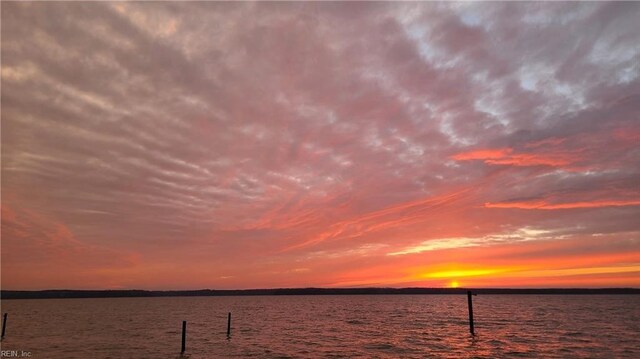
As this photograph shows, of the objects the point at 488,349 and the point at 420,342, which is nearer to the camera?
the point at 488,349

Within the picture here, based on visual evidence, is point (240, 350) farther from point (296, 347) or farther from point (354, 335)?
point (354, 335)

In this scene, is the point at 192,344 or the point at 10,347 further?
the point at 192,344

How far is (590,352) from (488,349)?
9349mm

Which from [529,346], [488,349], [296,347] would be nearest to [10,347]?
[296,347]

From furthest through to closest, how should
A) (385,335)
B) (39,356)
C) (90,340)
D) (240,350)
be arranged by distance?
1. (385,335)
2. (90,340)
3. (240,350)
4. (39,356)

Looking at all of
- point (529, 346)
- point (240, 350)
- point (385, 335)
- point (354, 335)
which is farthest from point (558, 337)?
point (240, 350)

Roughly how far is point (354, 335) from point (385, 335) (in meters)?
4.07

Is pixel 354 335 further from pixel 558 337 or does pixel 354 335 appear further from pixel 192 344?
pixel 558 337

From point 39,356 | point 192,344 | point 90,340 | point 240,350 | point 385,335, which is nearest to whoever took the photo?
point 39,356

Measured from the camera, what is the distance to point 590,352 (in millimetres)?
41781

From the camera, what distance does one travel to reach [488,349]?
4388 cm

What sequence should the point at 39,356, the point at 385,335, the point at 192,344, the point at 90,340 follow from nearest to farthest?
1. the point at 39,356
2. the point at 192,344
3. the point at 90,340
4. the point at 385,335

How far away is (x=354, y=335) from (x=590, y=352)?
2672 centimetres

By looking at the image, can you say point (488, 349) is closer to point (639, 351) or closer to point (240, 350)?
point (639, 351)
